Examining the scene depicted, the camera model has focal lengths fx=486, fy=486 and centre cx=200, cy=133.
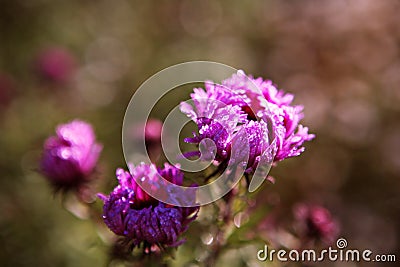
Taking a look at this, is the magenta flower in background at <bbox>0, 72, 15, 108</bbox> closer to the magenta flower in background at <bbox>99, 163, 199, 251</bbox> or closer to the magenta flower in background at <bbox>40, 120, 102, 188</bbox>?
the magenta flower in background at <bbox>40, 120, 102, 188</bbox>

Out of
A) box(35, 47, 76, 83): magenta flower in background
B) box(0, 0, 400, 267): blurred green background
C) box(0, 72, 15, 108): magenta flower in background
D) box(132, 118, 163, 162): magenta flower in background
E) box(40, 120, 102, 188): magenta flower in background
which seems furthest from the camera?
box(35, 47, 76, 83): magenta flower in background

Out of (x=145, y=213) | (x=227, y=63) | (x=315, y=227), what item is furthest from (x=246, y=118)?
(x=227, y=63)

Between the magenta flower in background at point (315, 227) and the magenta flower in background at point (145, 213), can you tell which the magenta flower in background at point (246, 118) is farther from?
the magenta flower in background at point (315, 227)

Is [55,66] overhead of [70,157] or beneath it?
overhead

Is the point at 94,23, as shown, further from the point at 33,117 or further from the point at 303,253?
the point at 303,253

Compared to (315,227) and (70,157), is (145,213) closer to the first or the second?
(70,157)

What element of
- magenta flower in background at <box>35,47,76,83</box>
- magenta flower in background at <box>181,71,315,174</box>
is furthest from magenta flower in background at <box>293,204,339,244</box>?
magenta flower in background at <box>35,47,76,83</box>

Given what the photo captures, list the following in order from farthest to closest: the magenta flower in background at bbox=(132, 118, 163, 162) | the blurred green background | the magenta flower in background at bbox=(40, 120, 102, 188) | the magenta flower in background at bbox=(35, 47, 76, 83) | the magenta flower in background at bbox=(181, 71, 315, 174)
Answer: the magenta flower in background at bbox=(35, 47, 76, 83) < the blurred green background < the magenta flower in background at bbox=(132, 118, 163, 162) < the magenta flower in background at bbox=(40, 120, 102, 188) < the magenta flower in background at bbox=(181, 71, 315, 174)
